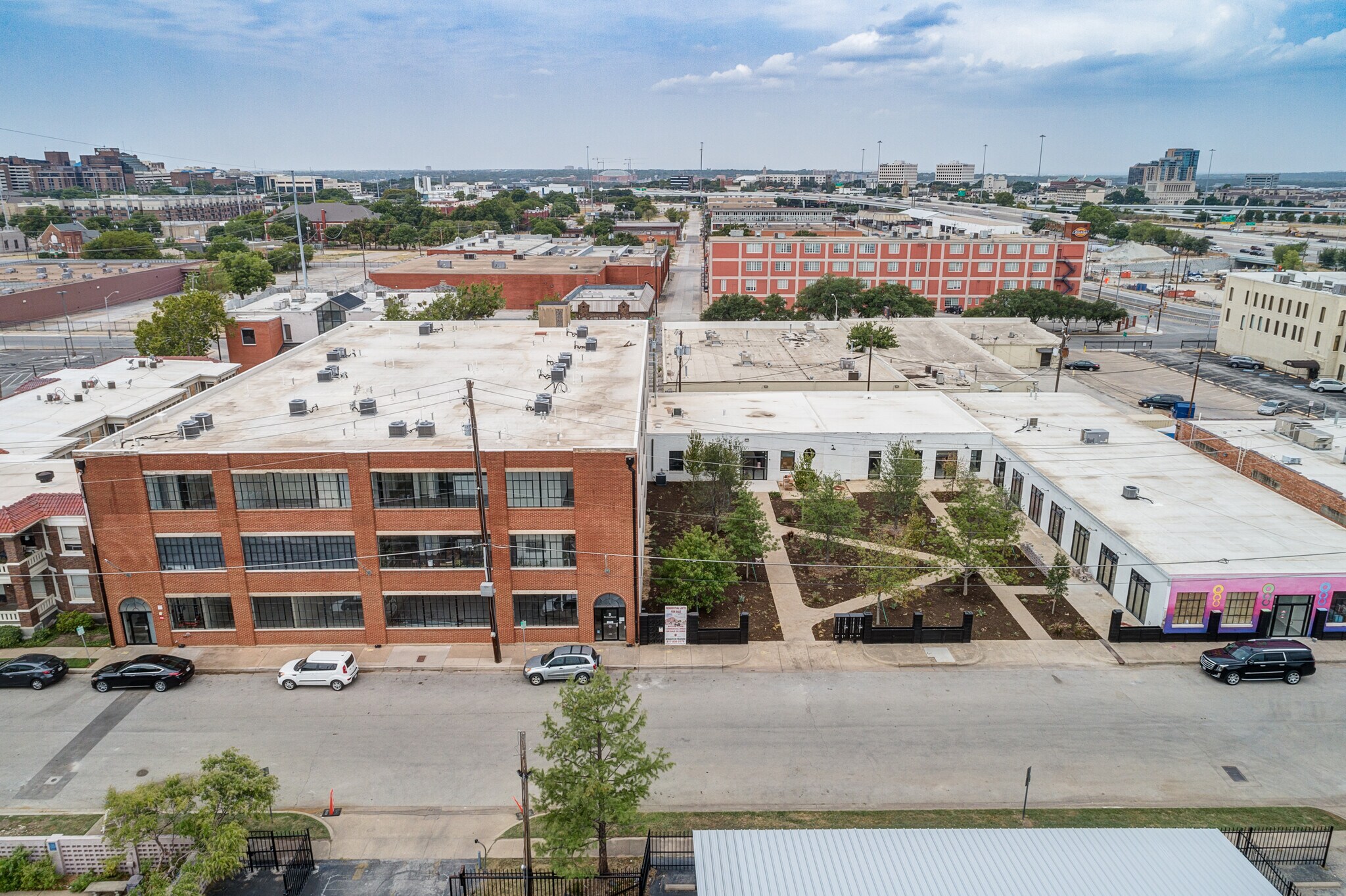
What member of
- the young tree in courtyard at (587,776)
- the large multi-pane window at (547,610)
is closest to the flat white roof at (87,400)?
the large multi-pane window at (547,610)

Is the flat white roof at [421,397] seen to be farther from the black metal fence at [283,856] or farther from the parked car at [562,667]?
the black metal fence at [283,856]

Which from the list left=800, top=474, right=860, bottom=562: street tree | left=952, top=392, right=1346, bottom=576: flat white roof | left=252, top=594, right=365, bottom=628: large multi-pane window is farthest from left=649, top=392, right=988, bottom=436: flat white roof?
left=252, top=594, right=365, bottom=628: large multi-pane window

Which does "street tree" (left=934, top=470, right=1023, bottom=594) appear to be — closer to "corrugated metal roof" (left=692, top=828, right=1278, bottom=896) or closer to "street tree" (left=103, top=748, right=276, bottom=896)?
"corrugated metal roof" (left=692, top=828, right=1278, bottom=896)

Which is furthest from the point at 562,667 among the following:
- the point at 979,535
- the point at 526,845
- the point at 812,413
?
the point at 812,413

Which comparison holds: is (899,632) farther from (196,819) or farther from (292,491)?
(196,819)

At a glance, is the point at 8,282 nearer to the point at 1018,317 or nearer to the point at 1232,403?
the point at 1018,317
